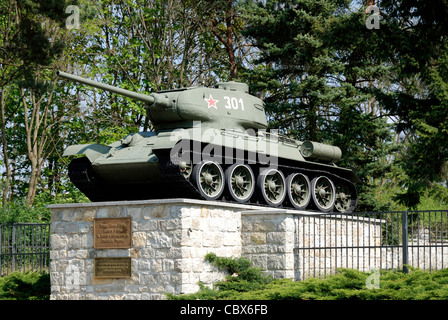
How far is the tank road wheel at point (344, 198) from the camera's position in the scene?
19578 millimetres

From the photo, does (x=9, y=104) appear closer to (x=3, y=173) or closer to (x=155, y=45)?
(x=3, y=173)

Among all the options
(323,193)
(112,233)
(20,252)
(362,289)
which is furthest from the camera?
(323,193)

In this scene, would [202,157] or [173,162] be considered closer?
[173,162]

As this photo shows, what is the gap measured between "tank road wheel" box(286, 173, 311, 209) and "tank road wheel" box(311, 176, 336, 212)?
0.18m

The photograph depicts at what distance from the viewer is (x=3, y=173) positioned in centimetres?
3416

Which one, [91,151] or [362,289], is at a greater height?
[91,151]

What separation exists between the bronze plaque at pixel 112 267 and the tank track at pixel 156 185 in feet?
6.97

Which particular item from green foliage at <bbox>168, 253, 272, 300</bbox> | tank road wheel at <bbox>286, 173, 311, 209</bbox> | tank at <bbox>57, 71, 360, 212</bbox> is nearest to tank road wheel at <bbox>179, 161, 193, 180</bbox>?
tank at <bbox>57, 71, 360, 212</bbox>

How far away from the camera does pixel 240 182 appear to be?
16.0 metres

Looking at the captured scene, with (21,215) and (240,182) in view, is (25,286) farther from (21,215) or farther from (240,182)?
(21,215)

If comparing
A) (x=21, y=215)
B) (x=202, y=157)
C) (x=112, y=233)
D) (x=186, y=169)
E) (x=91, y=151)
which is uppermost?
(x=91, y=151)

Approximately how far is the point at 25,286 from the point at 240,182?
16.9 feet

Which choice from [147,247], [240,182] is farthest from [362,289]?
[240,182]

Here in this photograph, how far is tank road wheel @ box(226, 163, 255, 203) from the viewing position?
1563 cm
